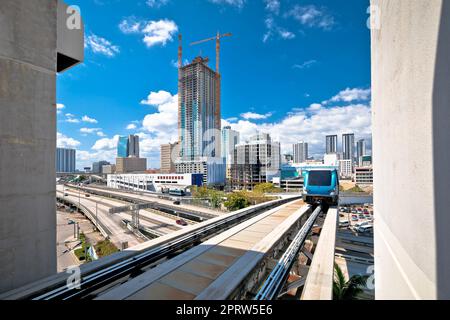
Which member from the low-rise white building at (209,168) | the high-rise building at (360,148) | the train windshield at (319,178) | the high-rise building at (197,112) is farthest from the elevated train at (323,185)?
the high-rise building at (360,148)

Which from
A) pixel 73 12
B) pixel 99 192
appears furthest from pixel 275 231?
pixel 99 192

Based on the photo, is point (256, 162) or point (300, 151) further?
point (300, 151)

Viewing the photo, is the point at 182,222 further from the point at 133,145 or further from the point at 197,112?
the point at 133,145

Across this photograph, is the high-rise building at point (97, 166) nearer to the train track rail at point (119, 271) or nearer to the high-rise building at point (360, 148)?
the train track rail at point (119, 271)

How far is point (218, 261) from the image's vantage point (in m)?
4.00

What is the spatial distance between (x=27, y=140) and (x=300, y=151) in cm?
18648

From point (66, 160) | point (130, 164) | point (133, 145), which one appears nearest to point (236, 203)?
point (130, 164)

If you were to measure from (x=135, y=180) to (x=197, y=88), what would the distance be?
146ft

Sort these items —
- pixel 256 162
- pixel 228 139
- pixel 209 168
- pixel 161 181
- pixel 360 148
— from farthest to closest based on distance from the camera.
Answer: pixel 360 148 → pixel 228 139 → pixel 209 168 → pixel 256 162 → pixel 161 181

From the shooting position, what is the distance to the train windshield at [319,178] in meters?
9.69

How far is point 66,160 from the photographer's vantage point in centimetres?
12606

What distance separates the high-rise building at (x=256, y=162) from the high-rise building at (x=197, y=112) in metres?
16.3

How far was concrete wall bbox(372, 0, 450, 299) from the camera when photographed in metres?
1.46
